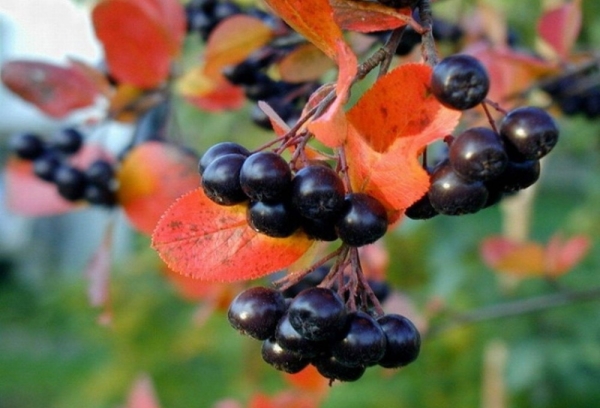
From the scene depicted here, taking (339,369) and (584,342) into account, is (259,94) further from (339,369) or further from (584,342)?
(584,342)

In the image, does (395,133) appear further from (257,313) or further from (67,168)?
(67,168)

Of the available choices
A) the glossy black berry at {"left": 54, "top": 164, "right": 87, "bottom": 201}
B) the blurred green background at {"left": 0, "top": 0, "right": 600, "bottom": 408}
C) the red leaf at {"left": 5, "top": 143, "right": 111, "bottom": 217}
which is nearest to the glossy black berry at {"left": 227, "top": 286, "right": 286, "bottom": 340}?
the glossy black berry at {"left": 54, "top": 164, "right": 87, "bottom": 201}

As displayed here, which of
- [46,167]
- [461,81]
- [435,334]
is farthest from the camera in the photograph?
[435,334]

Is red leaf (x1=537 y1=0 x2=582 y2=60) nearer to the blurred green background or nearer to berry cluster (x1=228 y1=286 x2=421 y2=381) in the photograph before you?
the blurred green background

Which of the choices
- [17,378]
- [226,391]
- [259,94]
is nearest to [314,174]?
[259,94]

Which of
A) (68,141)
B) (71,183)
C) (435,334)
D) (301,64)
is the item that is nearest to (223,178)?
(301,64)

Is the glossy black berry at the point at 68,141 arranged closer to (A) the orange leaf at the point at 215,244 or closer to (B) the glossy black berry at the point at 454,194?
(A) the orange leaf at the point at 215,244

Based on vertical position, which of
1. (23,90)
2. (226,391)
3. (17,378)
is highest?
(23,90)
